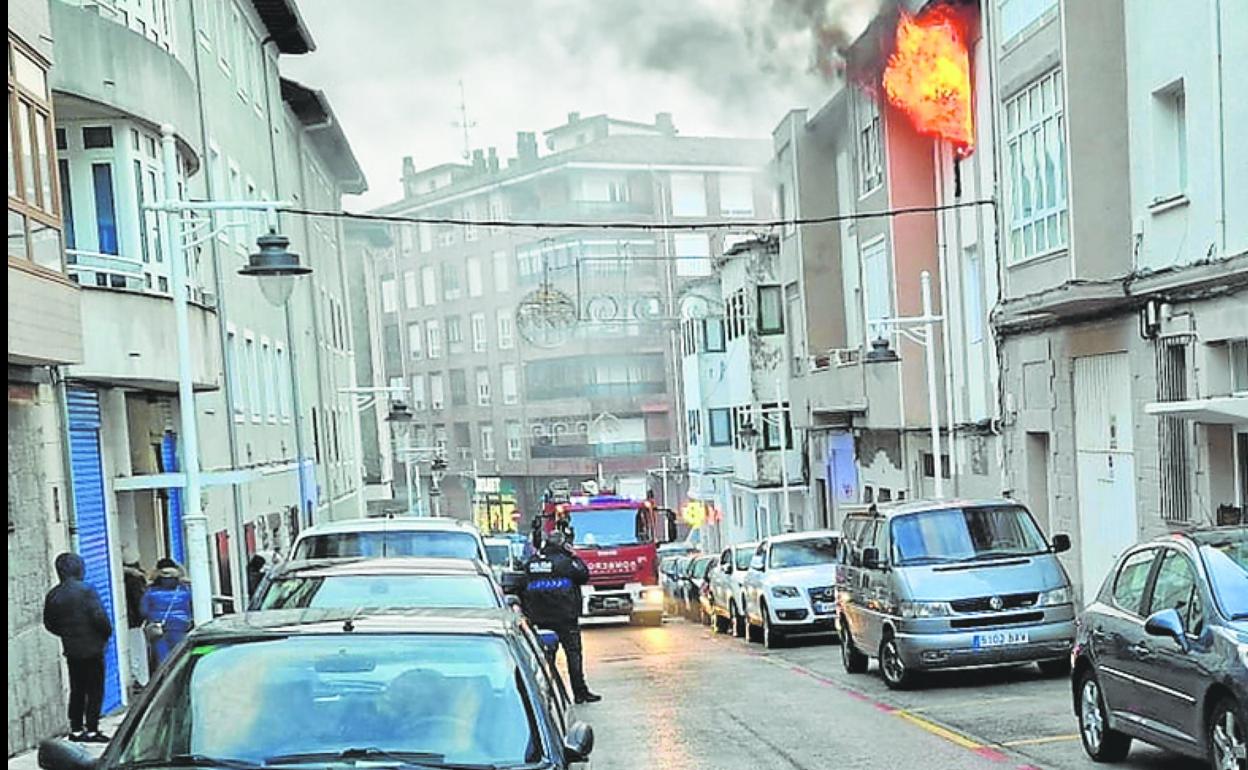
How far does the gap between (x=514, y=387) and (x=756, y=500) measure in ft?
120

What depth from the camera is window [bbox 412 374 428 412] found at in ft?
298

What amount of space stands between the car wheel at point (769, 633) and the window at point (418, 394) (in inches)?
2693

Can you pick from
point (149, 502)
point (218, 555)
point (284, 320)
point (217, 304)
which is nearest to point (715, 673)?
point (149, 502)

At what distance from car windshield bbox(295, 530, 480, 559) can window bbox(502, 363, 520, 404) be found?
69.9 m

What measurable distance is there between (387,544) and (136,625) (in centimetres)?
549

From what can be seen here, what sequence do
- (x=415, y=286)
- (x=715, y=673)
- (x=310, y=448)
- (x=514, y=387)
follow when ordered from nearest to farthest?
(x=715, y=673), (x=310, y=448), (x=514, y=387), (x=415, y=286)

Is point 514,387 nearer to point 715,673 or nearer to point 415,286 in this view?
point 415,286

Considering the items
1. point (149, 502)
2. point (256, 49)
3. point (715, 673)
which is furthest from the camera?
point (256, 49)

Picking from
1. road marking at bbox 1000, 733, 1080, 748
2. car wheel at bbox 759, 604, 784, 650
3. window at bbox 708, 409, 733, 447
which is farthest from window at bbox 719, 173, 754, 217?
road marking at bbox 1000, 733, 1080, 748

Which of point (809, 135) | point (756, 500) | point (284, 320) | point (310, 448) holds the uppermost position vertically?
point (809, 135)

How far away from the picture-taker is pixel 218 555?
2488 cm

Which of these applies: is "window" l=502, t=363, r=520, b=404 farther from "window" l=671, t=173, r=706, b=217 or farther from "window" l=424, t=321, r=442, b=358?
"window" l=671, t=173, r=706, b=217

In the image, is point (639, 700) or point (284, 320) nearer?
point (639, 700)

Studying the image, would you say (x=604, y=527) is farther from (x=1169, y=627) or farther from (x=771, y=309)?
(x=1169, y=627)
